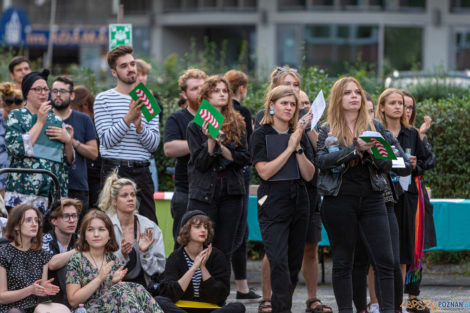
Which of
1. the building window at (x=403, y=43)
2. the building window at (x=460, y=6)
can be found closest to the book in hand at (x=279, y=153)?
the building window at (x=403, y=43)

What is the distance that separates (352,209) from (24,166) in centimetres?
300

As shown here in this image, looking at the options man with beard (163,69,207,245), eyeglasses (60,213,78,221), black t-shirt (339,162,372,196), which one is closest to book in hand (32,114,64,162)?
eyeglasses (60,213,78,221)

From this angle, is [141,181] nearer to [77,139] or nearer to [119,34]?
[77,139]

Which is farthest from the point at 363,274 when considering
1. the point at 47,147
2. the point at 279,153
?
the point at 47,147

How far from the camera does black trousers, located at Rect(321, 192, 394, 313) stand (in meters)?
6.62

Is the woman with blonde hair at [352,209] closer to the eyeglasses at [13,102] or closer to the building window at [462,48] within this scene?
the eyeglasses at [13,102]

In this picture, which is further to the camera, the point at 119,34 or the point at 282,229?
the point at 119,34

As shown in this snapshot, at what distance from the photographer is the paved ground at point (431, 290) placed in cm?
812

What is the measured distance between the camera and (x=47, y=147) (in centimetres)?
779

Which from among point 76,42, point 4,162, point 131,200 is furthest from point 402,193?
point 76,42

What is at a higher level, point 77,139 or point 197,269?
point 77,139

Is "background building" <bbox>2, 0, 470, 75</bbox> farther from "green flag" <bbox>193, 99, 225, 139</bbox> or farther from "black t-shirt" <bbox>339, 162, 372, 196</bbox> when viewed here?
"black t-shirt" <bbox>339, 162, 372, 196</bbox>

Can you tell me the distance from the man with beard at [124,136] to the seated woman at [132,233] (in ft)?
1.30

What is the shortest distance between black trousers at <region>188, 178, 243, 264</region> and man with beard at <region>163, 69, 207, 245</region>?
512 millimetres
